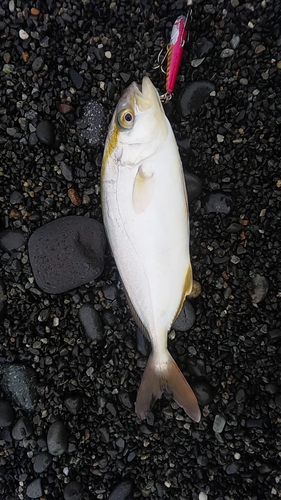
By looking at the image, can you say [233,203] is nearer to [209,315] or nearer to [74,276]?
[209,315]

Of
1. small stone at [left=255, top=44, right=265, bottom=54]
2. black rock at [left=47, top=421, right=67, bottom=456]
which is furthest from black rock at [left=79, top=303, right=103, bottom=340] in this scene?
small stone at [left=255, top=44, right=265, bottom=54]

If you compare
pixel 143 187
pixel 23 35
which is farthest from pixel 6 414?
pixel 23 35

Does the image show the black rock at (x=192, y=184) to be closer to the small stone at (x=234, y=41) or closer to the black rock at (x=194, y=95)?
the black rock at (x=194, y=95)

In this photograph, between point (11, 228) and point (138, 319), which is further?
point (11, 228)

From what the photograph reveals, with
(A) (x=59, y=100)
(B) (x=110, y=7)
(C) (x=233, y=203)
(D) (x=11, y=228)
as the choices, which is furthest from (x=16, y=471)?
(B) (x=110, y=7)

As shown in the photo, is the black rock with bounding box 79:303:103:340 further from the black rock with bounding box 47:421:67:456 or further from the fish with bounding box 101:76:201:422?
the black rock with bounding box 47:421:67:456

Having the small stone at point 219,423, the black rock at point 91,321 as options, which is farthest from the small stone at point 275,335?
the black rock at point 91,321

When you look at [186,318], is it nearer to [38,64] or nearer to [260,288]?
[260,288]
